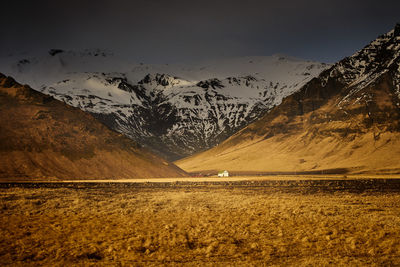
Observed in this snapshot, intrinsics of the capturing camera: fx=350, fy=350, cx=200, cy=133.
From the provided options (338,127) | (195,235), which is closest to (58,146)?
(195,235)

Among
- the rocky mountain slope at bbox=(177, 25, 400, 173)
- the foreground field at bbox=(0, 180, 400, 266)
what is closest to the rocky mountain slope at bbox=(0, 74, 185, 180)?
the foreground field at bbox=(0, 180, 400, 266)

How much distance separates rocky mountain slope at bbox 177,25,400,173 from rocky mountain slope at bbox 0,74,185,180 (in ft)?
134

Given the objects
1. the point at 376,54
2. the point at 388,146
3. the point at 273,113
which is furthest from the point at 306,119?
the point at 388,146

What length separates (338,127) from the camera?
108m

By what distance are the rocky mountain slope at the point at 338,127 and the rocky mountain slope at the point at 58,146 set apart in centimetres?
4071

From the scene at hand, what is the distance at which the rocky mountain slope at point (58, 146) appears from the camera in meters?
57.2

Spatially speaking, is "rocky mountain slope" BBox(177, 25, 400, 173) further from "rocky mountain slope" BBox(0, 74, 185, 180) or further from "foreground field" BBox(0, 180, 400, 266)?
"foreground field" BBox(0, 180, 400, 266)

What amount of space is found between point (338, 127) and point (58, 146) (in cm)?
8176

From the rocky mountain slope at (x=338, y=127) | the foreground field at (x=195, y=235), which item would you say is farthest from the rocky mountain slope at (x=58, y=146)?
the rocky mountain slope at (x=338, y=127)

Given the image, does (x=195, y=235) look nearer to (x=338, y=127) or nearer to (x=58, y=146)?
(x=58, y=146)

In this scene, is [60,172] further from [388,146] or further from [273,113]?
[273,113]

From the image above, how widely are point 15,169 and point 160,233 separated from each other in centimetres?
4709

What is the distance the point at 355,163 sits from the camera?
87438mm

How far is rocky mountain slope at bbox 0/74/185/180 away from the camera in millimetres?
57219
